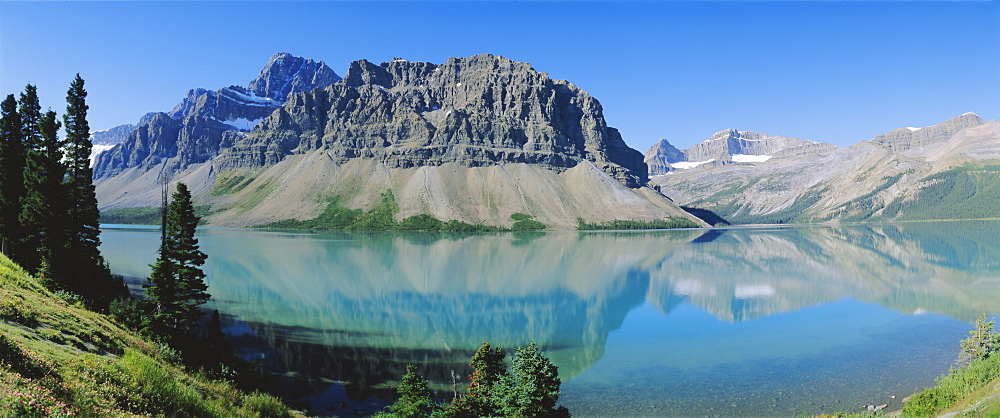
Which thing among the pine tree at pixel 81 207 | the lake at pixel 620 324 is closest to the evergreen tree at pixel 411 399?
the lake at pixel 620 324

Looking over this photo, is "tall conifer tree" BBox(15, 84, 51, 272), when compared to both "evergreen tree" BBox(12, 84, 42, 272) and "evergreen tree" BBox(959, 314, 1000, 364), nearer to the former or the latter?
"evergreen tree" BBox(12, 84, 42, 272)

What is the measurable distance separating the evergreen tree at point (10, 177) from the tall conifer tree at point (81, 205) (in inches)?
141

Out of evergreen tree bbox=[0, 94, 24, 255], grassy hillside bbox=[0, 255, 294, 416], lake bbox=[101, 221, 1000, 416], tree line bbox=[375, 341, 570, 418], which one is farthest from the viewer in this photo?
evergreen tree bbox=[0, 94, 24, 255]

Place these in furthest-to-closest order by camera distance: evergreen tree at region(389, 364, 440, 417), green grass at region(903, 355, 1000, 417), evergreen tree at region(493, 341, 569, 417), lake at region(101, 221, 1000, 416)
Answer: lake at region(101, 221, 1000, 416) < evergreen tree at region(389, 364, 440, 417) < green grass at region(903, 355, 1000, 417) < evergreen tree at region(493, 341, 569, 417)

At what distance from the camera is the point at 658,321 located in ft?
182

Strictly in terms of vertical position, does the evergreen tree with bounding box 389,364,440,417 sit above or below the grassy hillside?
below

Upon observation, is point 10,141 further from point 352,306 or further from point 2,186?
point 352,306

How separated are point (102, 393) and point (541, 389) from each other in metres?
15.2

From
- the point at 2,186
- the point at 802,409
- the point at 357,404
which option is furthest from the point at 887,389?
the point at 2,186

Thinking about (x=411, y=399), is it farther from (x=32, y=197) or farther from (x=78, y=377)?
(x=32, y=197)

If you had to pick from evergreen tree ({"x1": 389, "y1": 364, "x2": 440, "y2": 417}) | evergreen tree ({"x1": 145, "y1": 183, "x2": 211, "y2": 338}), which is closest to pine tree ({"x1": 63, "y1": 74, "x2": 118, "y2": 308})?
evergreen tree ({"x1": 145, "y1": 183, "x2": 211, "y2": 338})

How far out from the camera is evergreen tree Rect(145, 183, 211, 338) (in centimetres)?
2944

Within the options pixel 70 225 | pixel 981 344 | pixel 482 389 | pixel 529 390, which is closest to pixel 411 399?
pixel 482 389

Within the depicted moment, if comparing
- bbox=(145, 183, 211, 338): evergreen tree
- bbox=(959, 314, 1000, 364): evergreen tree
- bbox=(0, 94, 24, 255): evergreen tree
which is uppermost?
bbox=(0, 94, 24, 255): evergreen tree
